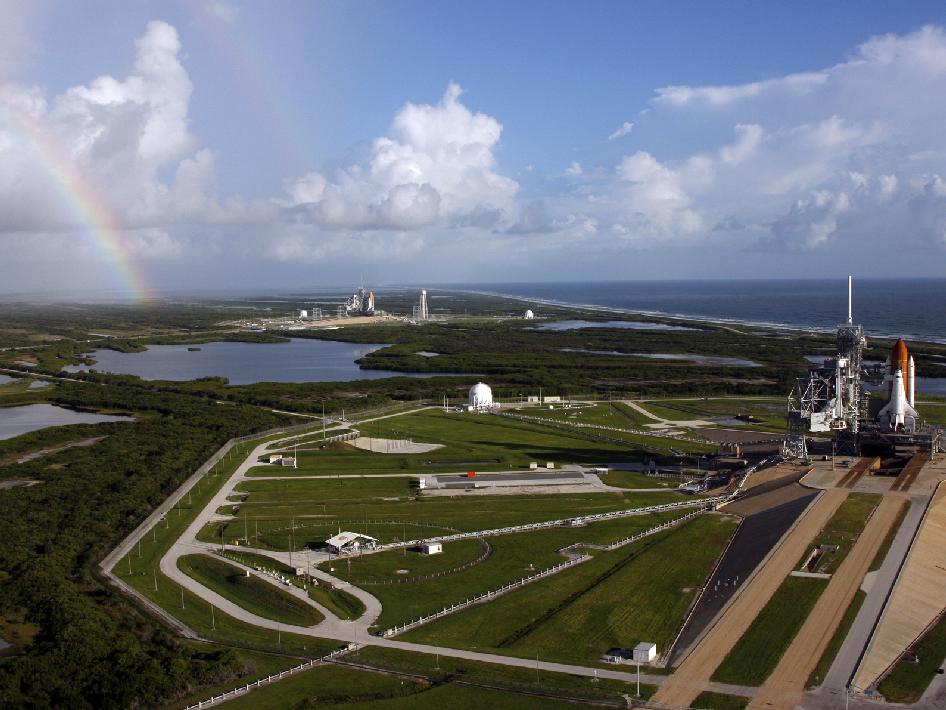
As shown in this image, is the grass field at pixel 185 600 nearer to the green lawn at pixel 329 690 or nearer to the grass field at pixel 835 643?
the green lawn at pixel 329 690

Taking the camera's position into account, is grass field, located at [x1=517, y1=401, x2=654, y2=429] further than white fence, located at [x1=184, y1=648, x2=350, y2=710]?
Yes

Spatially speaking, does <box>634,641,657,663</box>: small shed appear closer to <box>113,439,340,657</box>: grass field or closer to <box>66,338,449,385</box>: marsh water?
<box>113,439,340,657</box>: grass field

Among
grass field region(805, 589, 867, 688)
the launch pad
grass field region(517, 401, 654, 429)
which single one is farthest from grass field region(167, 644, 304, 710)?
grass field region(517, 401, 654, 429)

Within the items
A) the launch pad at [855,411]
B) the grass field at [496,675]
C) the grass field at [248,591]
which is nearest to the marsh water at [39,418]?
the grass field at [248,591]

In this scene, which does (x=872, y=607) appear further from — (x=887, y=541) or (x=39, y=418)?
(x=39, y=418)

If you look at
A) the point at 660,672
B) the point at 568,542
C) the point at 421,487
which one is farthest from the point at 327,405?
the point at 660,672

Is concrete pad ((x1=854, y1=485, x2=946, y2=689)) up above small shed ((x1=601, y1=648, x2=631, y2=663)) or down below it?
above
